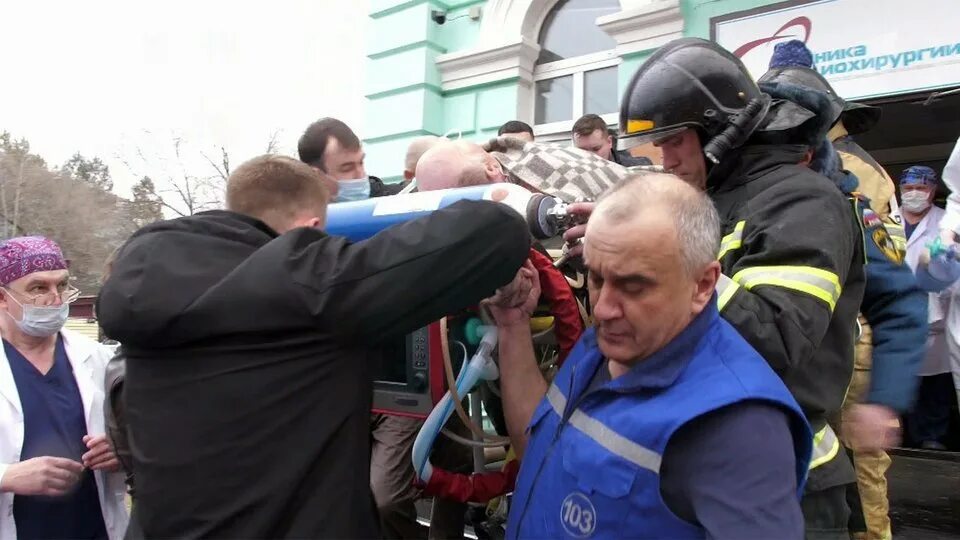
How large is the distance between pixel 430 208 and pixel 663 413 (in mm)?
780

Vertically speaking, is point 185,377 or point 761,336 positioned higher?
point 761,336

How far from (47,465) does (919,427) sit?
5.55 metres

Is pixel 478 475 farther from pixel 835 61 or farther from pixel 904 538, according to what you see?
pixel 835 61

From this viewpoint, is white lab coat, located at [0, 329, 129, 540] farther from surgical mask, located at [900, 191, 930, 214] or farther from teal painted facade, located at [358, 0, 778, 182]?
surgical mask, located at [900, 191, 930, 214]

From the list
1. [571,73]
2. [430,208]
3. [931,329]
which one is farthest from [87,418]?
[571,73]

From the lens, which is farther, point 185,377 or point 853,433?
point 853,433

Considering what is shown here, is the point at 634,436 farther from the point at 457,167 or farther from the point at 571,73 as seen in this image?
the point at 571,73

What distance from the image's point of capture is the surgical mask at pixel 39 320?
2602mm

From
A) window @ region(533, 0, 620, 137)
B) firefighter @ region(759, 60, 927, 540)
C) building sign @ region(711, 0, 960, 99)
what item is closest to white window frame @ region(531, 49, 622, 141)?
window @ region(533, 0, 620, 137)

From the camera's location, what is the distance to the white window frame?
6.46 metres

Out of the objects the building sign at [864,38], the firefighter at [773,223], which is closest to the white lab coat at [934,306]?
the building sign at [864,38]

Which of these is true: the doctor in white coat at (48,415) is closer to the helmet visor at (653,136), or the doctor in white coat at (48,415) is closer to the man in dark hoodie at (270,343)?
the man in dark hoodie at (270,343)

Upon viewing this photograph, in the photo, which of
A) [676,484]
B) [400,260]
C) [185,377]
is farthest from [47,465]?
[676,484]

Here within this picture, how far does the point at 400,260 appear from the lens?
1.38 meters
